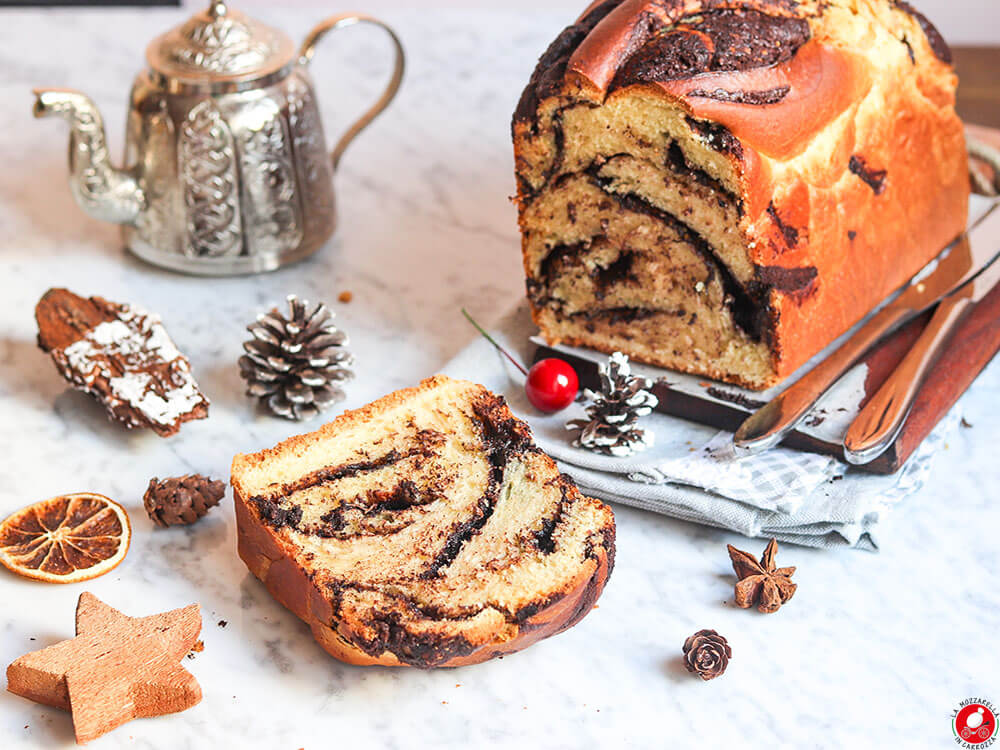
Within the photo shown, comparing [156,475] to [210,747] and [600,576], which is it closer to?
[210,747]

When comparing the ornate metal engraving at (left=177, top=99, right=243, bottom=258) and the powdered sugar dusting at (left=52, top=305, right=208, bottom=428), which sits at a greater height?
the ornate metal engraving at (left=177, top=99, right=243, bottom=258)

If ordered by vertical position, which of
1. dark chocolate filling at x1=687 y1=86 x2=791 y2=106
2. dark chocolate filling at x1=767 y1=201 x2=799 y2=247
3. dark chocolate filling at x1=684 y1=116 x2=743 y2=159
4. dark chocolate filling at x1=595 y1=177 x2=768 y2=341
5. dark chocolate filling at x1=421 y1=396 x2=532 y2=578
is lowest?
dark chocolate filling at x1=421 y1=396 x2=532 y2=578

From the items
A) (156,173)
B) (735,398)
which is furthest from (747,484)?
(156,173)

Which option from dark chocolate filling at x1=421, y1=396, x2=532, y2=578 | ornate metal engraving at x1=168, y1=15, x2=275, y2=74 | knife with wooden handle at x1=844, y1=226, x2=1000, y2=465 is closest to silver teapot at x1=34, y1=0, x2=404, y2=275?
ornate metal engraving at x1=168, y1=15, x2=275, y2=74

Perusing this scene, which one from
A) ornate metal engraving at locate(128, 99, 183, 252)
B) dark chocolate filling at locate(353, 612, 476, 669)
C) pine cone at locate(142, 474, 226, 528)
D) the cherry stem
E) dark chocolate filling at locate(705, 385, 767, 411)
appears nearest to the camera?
dark chocolate filling at locate(353, 612, 476, 669)

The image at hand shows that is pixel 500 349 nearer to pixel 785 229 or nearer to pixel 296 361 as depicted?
pixel 296 361

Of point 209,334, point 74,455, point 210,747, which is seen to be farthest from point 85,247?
point 210,747

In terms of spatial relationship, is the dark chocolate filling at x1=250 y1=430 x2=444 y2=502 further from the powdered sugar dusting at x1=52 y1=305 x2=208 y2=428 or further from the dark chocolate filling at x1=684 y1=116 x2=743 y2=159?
the dark chocolate filling at x1=684 y1=116 x2=743 y2=159
